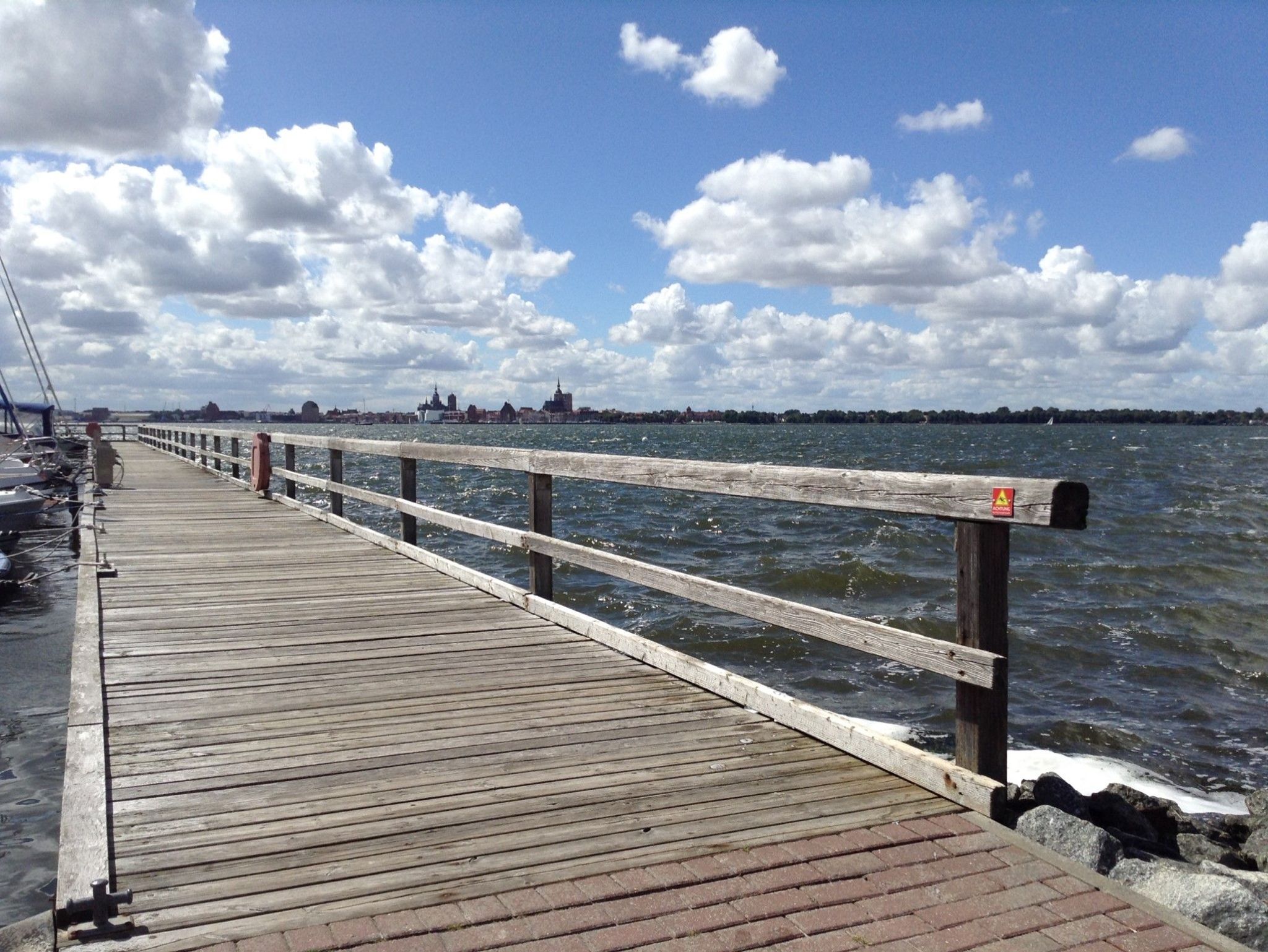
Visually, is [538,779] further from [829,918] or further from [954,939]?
[954,939]

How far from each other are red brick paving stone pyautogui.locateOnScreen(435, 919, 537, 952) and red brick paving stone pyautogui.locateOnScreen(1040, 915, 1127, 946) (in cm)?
133

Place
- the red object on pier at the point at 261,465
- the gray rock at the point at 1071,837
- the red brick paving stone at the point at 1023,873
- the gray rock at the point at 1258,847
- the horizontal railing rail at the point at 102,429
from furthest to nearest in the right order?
the horizontal railing rail at the point at 102,429 < the red object on pier at the point at 261,465 < the gray rock at the point at 1258,847 < the gray rock at the point at 1071,837 < the red brick paving stone at the point at 1023,873

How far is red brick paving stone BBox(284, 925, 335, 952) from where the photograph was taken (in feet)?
7.88

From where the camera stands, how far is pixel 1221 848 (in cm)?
548

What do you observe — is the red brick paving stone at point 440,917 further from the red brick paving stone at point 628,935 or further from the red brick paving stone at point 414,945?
the red brick paving stone at point 628,935

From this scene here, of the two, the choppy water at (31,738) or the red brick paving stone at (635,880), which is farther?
the choppy water at (31,738)

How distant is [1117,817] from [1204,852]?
681mm

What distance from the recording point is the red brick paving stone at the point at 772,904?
8.56ft

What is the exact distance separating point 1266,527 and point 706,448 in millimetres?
46840

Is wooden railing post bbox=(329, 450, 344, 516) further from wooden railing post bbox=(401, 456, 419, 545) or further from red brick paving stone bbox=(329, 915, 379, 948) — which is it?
red brick paving stone bbox=(329, 915, 379, 948)

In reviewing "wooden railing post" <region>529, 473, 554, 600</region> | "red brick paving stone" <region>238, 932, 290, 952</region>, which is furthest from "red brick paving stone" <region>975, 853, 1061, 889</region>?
"wooden railing post" <region>529, 473, 554, 600</region>

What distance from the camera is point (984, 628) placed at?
10.9 feet

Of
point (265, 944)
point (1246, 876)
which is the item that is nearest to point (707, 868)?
point (265, 944)

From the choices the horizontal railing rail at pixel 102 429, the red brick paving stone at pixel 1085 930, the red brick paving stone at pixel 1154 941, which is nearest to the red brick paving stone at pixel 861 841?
the red brick paving stone at pixel 1085 930
